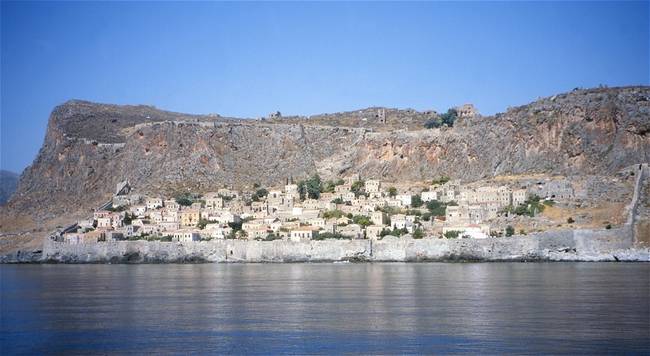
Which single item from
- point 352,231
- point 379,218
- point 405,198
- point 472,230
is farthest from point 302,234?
point 405,198

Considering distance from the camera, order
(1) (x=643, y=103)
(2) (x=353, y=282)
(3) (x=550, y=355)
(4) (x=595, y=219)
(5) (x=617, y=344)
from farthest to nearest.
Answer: (1) (x=643, y=103)
(4) (x=595, y=219)
(2) (x=353, y=282)
(5) (x=617, y=344)
(3) (x=550, y=355)

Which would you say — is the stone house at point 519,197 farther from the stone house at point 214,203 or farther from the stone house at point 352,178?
the stone house at point 214,203

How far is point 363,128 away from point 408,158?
14.6 metres

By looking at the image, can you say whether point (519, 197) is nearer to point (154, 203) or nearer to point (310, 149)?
point (154, 203)

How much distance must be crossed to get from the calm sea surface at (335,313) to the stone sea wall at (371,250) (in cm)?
1198

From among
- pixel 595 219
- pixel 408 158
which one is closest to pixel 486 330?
pixel 595 219

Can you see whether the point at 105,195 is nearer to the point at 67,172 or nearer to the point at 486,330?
the point at 67,172

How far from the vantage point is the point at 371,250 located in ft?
274

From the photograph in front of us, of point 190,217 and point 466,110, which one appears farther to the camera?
point 466,110

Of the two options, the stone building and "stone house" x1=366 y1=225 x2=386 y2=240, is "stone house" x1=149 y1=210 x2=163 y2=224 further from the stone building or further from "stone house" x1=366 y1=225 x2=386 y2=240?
the stone building

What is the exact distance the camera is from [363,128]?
433 ft

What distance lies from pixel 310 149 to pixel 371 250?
148 feet

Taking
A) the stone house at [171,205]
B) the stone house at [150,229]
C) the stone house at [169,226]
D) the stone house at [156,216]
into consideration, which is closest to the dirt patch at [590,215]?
the stone house at [169,226]

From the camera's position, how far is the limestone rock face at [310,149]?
103 meters
